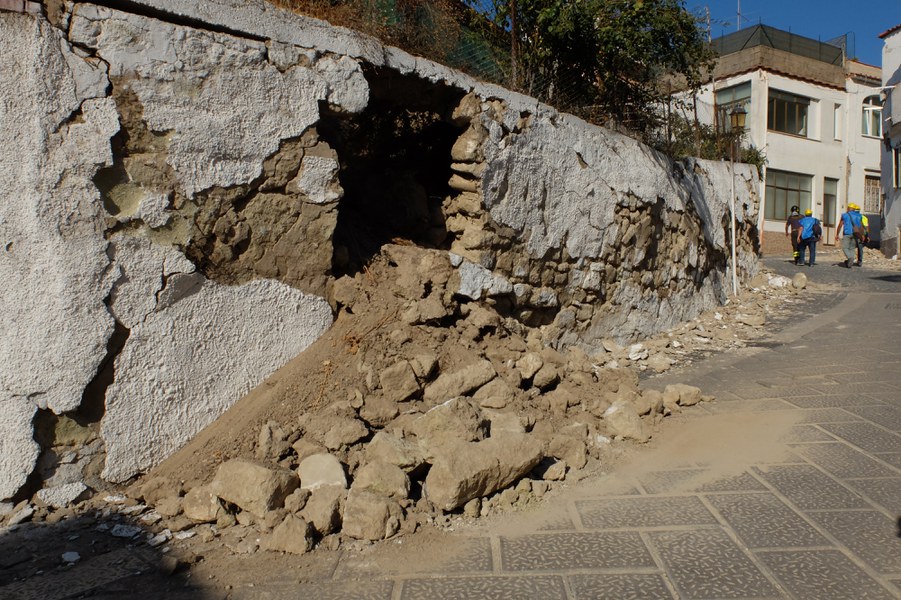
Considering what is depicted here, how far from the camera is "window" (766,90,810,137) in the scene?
18562 millimetres

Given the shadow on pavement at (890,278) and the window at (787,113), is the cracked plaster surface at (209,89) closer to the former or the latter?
the shadow on pavement at (890,278)

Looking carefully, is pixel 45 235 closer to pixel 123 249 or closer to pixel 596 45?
pixel 123 249

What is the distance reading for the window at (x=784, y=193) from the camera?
1845 cm

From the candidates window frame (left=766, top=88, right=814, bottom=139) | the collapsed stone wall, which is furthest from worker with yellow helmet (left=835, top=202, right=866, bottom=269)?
the collapsed stone wall

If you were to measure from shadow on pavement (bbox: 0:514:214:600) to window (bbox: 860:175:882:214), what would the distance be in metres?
23.3

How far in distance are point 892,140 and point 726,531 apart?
18.8m

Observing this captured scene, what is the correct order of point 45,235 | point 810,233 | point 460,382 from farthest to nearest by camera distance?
point 810,233, point 460,382, point 45,235

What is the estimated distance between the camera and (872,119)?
68.4 feet

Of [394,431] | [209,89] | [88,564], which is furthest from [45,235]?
[394,431]

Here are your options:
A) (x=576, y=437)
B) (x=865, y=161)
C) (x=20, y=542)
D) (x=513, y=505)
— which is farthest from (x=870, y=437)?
(x=865, y=161)

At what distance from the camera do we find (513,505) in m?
3.04

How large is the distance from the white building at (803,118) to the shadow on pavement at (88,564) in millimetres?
17921

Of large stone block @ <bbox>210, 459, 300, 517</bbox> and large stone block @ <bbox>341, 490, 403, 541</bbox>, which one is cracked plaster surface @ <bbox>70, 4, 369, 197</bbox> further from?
large stone block @ <bbox>341, 490, 403, 541</bbox>

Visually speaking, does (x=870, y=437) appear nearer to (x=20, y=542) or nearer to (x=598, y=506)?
(x=598, y=506)
